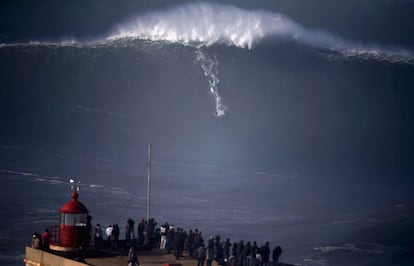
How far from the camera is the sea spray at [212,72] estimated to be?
7844 centimetres

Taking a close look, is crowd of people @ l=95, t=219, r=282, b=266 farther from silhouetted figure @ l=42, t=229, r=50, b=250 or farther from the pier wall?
the pier wall

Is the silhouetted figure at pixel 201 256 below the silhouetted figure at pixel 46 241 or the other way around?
below

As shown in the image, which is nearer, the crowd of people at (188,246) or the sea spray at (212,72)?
the crowd of people at (188,246)

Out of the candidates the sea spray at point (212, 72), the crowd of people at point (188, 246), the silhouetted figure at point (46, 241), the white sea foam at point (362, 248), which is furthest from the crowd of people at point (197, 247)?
the sea spray at point (212, 72)

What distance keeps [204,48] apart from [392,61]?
14.6m

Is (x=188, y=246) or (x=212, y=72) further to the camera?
(x=212, y=72)

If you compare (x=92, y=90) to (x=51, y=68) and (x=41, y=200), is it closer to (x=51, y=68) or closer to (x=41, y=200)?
(x=51, y=68)

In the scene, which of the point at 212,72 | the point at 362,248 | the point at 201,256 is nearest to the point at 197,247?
the point at 201,256

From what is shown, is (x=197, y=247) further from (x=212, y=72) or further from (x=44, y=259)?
(x=212, y=72)

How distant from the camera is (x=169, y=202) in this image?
5838 centimetres

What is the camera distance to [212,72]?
7994cm

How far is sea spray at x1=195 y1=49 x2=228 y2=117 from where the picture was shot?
78438 mm

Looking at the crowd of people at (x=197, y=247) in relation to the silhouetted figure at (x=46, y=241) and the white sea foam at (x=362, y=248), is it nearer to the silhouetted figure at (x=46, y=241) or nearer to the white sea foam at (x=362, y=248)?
the silhouetted figure at (x=46, y=241)

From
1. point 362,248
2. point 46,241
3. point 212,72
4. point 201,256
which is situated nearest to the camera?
point 201,256
